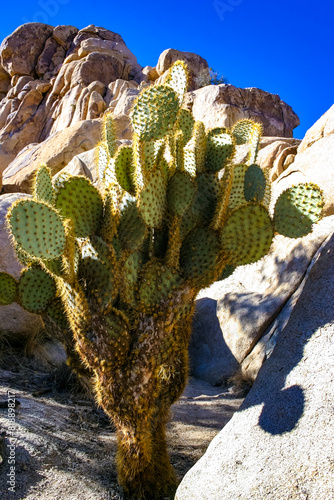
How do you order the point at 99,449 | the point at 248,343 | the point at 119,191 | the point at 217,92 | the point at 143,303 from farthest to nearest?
the point at 217,92
the point at 248,343
the point at 99,449
the point at 119,191
the point at 143,303

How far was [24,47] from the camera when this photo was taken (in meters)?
25.8

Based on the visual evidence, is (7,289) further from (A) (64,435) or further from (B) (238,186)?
(B) (238,186)

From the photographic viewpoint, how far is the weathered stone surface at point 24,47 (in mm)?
25750

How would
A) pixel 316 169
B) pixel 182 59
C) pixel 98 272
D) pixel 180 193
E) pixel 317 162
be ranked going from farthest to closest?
pixel 182 59 → pixel 317 162 → pixel 316 169 → pixel 180 193 → pixel 98 272

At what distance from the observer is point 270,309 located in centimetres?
523

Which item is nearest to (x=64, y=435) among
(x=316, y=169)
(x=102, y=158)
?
(x=102, y=158)

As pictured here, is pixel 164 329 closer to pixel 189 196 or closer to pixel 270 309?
pixel 189 196

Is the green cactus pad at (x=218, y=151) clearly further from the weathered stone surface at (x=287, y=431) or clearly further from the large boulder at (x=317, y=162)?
the large boulder at (x=317, y=162)

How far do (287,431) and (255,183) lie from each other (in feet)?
5.46

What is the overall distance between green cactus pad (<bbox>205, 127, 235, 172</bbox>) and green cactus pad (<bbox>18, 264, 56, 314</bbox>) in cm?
152

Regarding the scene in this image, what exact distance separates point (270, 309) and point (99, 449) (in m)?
3.04

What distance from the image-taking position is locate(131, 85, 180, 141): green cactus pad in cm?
244

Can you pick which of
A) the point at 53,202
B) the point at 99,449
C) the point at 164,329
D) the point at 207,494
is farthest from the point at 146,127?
the point at 99,449

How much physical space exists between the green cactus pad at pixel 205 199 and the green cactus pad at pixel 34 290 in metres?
1.24
